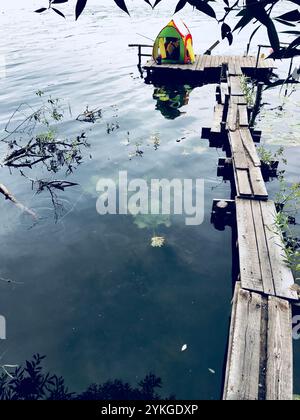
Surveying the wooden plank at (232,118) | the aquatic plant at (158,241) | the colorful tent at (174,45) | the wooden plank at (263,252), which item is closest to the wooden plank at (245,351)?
the wooden plank at (263,252)

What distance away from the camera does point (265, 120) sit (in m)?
12.8

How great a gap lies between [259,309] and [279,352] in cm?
65

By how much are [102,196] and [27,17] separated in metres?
Result: 45.1

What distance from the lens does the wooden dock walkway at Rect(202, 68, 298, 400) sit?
3.52 m

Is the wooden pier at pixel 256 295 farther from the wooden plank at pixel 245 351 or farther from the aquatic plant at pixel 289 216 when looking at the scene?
the aquatic plant at pixel 289 216

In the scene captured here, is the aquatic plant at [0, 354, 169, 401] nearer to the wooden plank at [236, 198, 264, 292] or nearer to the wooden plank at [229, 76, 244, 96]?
the wooden plank at [236, 198, 264, 292]

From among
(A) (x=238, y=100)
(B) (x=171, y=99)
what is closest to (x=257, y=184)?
(A) (x=238, y=100)

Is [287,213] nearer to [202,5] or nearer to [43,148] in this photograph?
[202,5]

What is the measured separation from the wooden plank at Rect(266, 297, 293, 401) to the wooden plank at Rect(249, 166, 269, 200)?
2776 mm

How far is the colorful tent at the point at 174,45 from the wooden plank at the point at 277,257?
15115 mm

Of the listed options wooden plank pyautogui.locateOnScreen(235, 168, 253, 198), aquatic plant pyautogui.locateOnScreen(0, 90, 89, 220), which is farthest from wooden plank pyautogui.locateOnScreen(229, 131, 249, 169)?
aquatic plant pyautogui.locateOnScreen(0, 90, 89, 220)

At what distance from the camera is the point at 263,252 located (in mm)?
5297

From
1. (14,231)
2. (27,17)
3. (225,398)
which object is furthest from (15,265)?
(27,17)

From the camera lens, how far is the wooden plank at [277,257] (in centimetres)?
455
